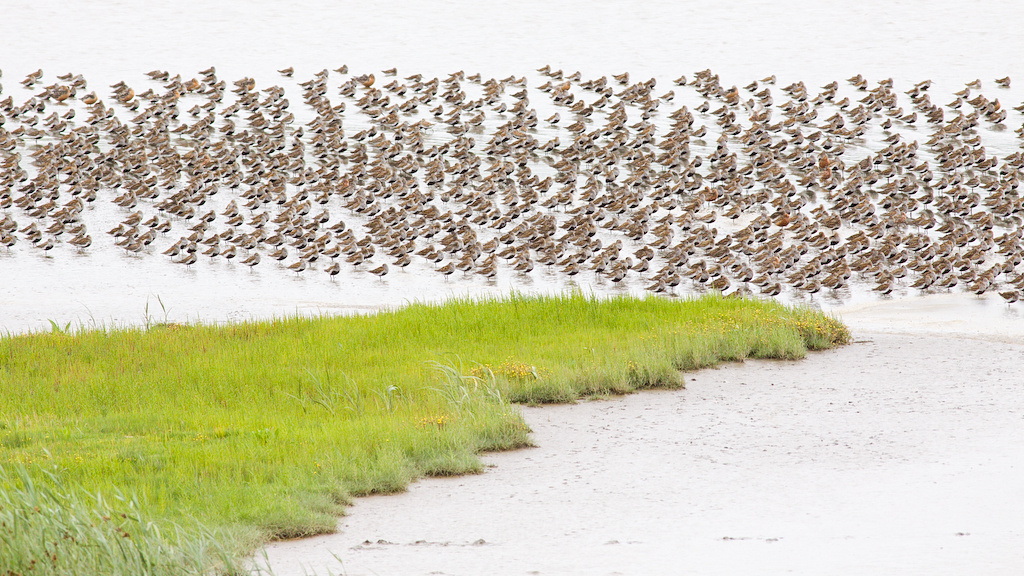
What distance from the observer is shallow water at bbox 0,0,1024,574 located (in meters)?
7.81

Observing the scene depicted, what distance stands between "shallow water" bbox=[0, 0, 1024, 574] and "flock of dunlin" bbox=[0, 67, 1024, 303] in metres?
0.76

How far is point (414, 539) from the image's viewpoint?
7816mm

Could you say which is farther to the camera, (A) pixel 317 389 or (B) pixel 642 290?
(B) pixel 642 290

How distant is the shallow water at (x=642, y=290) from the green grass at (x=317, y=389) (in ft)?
1.70

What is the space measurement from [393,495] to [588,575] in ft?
7.77

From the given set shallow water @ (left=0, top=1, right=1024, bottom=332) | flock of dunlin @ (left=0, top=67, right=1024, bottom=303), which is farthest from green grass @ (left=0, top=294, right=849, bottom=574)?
shallow water @ (left=0, top=1, right=1024, bottom=332)

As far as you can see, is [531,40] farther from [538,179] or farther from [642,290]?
[642,290]

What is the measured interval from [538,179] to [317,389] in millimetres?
12511

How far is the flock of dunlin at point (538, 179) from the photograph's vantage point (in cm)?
2014

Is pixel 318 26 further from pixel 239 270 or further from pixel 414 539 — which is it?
pixel 414 539

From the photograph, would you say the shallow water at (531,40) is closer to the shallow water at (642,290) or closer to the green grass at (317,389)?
the shallow water at (642,290)

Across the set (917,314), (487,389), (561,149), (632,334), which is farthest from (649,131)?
(487,389)

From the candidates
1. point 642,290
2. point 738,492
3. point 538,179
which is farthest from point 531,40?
point 738,492

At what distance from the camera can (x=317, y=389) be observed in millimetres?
11523
